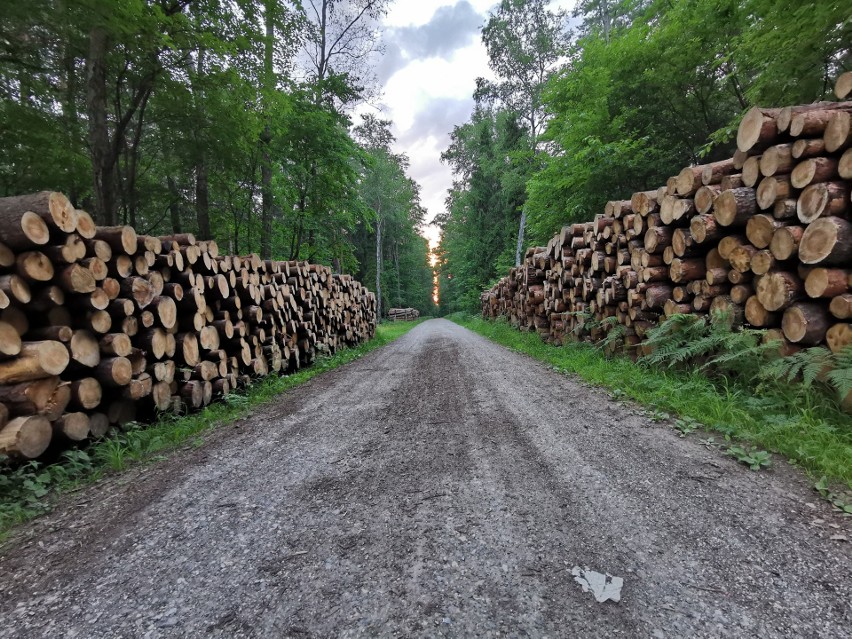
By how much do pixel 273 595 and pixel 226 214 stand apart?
1233cm

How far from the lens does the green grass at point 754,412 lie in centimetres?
215

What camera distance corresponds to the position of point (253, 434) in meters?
3.37

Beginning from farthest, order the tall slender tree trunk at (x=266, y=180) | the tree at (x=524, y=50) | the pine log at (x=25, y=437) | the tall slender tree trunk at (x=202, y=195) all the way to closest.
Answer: the tree at (x=524, y=50), the tall slender tree trunk at (x=266, y=180), the tall slender tree trunk at (x=202, y=195), the pine log at (x=25, y=437)

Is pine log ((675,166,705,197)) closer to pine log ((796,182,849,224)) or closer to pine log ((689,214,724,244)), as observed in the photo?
pine log ((689,214,724,244))

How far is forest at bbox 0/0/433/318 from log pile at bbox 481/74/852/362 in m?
7.28

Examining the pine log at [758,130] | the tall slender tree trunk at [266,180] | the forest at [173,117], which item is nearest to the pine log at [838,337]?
the pine log at [758,130]

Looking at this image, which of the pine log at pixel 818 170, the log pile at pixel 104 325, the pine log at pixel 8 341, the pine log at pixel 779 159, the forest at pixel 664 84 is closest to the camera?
the pine log at pixel 8 341

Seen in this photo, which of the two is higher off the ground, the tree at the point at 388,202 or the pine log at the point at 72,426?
the tree at the point at 388,202

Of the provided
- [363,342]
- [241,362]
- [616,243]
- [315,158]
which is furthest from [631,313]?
[315,158]

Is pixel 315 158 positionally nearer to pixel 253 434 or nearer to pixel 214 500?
pixel 253 434

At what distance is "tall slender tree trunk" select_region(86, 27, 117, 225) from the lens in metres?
5.17

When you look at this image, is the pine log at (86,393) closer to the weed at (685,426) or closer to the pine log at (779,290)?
the weed at (685,426)

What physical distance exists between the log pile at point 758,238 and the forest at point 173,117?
728cm

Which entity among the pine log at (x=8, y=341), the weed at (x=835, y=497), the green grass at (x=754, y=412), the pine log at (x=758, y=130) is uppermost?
the pine log at (x=758, y=130)
